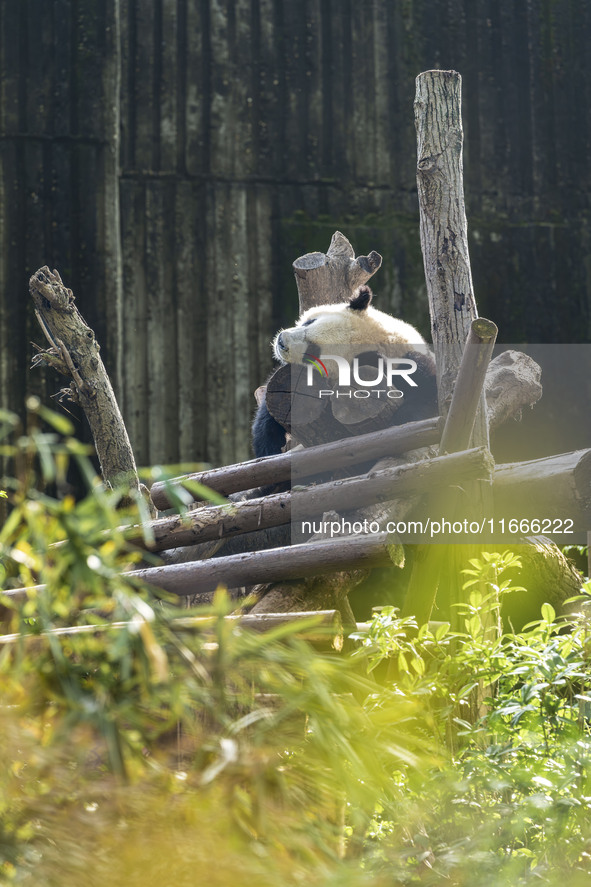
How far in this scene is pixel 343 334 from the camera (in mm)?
3627

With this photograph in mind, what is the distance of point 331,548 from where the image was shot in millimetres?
2785

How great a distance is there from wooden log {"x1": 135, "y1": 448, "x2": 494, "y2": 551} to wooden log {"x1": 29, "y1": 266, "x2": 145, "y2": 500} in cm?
46

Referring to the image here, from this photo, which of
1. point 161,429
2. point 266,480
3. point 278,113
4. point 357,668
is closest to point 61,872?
point 357,668

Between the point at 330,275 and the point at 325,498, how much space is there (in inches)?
73.4

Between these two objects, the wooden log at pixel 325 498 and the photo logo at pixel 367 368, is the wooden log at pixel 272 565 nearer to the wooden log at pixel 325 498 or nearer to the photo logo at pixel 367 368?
the wooden log at pixel 325 498

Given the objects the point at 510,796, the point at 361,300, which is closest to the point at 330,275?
the point at 361,300

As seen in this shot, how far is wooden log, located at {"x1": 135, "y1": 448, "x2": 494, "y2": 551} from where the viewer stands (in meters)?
2.98

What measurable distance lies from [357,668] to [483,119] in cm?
518

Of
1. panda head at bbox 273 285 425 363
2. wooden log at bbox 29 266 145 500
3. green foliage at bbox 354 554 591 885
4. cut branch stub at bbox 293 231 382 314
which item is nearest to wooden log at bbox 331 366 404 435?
panda head at bbox 273 285 425 363

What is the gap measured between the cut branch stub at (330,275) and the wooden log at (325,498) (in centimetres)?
172

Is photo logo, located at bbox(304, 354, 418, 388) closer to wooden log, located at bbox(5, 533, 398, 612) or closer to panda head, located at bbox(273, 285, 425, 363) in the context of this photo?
panda head, located at bbox(273, 285, 425, 363)

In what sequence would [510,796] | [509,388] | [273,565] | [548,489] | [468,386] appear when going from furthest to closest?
[509,388] < [548,489] < [468,386] < [273,565] < [510,796]

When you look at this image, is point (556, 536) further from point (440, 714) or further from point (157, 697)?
point (157, 697)

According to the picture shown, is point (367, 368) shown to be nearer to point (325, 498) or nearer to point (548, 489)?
point (325, 498)
